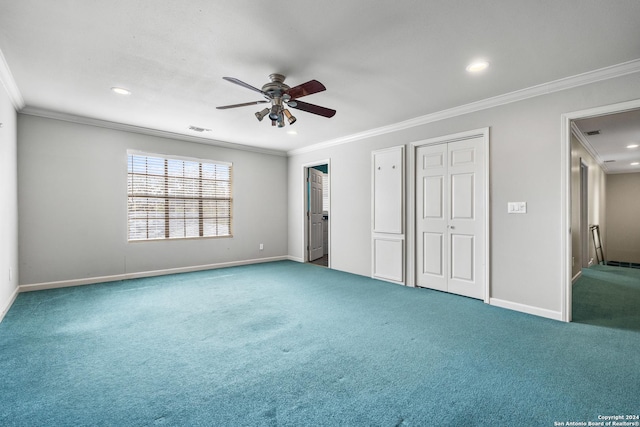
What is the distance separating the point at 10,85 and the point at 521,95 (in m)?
5.68

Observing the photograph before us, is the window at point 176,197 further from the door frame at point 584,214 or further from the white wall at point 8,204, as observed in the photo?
the door frame at point 584,214

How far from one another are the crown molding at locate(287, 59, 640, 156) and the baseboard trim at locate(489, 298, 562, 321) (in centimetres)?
236

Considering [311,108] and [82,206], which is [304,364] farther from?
[82,206]

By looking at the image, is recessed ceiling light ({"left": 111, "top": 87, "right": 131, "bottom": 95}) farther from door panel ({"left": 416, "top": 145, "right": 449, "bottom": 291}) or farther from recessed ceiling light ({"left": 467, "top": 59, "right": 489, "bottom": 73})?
door panel ({"left": 416, "top": 145, "right": 449, "bottom": 291})

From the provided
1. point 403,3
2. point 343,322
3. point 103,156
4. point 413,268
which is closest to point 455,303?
point 413,268

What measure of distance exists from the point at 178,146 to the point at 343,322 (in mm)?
4387

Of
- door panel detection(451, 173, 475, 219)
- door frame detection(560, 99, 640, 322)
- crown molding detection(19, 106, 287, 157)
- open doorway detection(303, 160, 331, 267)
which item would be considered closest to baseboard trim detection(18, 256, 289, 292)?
open doorway detection(303, 160, 331, 267)

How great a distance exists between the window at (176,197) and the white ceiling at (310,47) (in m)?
1.55

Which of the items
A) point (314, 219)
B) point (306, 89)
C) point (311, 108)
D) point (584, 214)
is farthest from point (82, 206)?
point (584, 214)

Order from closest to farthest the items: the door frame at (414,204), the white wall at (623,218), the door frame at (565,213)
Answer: the door frame at (565,213), the door frame at (414,204), the white wall at (623,218)

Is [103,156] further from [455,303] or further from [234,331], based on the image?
[455,303]

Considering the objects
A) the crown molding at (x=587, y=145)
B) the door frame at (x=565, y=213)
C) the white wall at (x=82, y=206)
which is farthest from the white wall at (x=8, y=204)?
the crown molding at (x=587, y=145)

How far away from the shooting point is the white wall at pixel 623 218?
776 centimetres

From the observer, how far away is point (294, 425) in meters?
1.60
